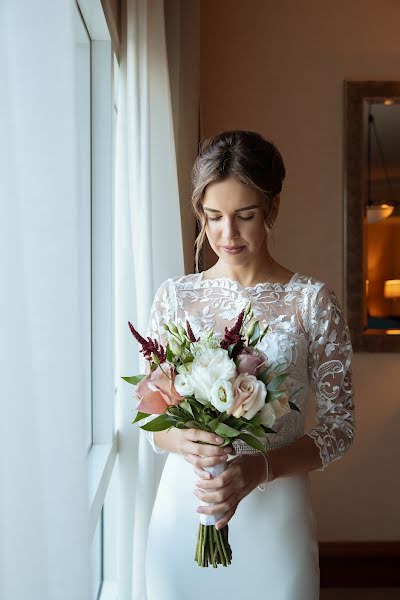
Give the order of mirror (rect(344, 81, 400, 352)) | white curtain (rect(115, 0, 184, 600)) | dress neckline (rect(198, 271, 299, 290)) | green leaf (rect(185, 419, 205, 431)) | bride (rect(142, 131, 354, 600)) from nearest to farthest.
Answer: green leaf (rect(185, 419, 205, 431)) < bride (rect(142, 131, 354, 600)) < dress neckline (rect(198, 271, 299, 290)) < white curtain (rect(115, 0, 184, 600)) < mirror (rect(344, 81, 400, 352))

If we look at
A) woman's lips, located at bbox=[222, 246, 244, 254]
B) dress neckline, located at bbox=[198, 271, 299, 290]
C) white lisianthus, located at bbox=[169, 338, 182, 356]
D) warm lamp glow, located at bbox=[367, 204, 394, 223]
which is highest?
warm lamp glow, located at bbox=[367, 204, 394, 223]

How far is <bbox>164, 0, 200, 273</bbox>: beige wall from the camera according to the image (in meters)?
2.97

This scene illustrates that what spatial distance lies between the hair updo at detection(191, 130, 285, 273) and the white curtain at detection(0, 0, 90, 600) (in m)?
0.77

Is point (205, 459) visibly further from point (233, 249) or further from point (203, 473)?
point (233, 249)

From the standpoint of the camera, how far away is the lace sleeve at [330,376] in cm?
171

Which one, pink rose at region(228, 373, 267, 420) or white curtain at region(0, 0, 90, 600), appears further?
pink rose at region(228, 373, 267, 420)

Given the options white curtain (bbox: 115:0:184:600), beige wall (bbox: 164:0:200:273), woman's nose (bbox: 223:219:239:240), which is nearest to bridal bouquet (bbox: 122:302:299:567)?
woman's nose (bbox: 223:219:239:240)

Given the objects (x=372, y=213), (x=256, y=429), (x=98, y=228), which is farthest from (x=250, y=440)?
(x=372, y=213)

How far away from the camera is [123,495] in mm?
2447

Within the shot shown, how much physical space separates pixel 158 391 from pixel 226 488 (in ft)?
0.89

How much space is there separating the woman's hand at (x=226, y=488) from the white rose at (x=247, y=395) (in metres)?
0.21

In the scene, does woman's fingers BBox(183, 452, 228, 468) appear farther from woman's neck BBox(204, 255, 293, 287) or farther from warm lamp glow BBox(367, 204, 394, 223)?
warm lamp glow BBox(367, 204, 394, 223)

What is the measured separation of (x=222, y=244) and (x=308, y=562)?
78 centimetres

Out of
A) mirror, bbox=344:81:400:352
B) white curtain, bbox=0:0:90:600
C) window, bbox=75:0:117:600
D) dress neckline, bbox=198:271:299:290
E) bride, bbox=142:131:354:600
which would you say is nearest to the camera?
white curtain, bbox=0:0:90:600
